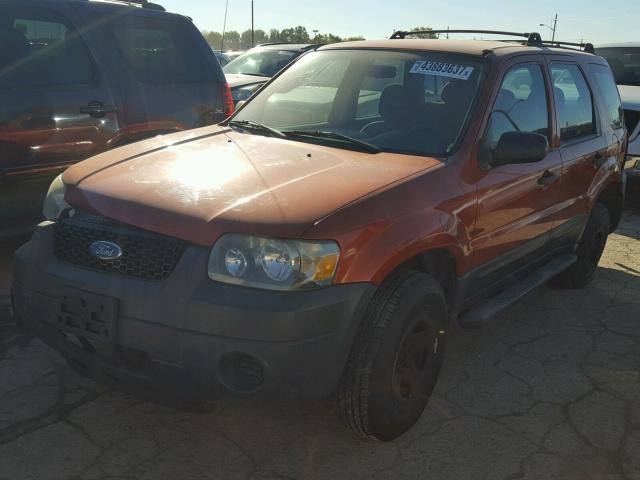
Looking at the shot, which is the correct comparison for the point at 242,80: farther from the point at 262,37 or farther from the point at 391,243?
the point at 262,37

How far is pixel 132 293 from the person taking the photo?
2385 mm

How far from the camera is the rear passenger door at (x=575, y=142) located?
409 centimetres

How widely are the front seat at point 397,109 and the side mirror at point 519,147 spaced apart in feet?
1.53

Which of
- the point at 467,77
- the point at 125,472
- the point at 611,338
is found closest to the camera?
the point at 125,472

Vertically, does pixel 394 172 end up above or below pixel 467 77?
below

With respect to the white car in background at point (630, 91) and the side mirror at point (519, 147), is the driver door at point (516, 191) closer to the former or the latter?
the side mirror at point (519, 147)

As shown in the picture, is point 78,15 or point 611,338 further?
point 78,15

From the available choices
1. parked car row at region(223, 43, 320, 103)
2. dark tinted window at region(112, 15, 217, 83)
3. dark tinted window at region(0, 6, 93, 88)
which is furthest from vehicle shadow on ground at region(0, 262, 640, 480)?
parked car row at region(223, 43, 320, 103)

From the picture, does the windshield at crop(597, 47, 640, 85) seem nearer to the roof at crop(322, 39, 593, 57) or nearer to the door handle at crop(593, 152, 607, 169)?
the door handle at crop(593, 152, 607, 169)

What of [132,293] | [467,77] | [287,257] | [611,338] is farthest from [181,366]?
[611,338]

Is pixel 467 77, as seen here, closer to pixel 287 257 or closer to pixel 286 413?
pixel 287 257

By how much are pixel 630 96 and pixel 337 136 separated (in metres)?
6.35

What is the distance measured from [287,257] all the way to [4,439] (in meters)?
1.47

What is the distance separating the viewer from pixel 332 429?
9.65 ft
